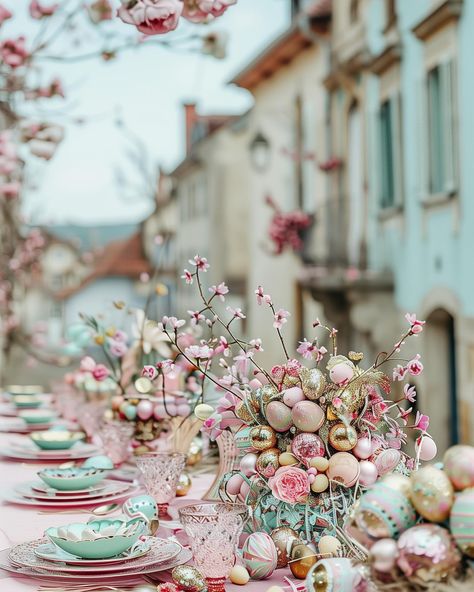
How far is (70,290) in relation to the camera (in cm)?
4081

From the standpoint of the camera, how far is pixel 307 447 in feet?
5.96

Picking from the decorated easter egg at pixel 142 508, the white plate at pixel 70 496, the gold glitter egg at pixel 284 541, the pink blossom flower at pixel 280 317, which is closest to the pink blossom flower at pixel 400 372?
the pink blossom flower at pixel 280 317

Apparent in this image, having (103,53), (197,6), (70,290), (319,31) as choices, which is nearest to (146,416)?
(197,6)

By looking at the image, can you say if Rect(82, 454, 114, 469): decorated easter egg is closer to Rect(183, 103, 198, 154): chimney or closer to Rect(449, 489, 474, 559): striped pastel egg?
Rect(449, 489, 474, 559): striped pastel egg

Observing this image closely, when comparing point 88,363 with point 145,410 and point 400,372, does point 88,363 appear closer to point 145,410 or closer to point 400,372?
point 145,410

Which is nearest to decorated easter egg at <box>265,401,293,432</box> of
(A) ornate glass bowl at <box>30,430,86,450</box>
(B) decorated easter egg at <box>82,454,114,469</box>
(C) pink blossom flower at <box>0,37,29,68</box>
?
(B) decorated easter egg at <box>82,454,114,469</box>

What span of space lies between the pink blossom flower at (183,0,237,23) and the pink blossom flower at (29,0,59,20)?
1948 mm

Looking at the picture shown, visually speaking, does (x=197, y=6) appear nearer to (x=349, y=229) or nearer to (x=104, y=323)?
(x=104, y=323)

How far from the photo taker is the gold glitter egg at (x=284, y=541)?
1788 millimetres

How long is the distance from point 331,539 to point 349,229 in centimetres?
1014

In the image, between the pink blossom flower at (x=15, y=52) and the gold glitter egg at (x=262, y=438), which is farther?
the pink blossom flower at (x=15, y=52)

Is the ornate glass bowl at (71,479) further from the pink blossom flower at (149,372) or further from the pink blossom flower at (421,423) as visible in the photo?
the pink blossom flower at (421,423)

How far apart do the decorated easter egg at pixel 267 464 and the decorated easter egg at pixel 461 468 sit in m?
0.55

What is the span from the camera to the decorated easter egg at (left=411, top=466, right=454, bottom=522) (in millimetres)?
1320
